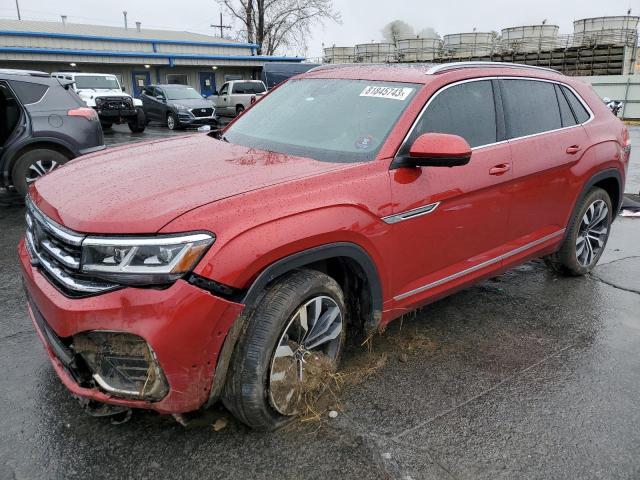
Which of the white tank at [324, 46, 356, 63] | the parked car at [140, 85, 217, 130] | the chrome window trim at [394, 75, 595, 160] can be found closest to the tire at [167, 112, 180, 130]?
the parked car at [140, 85, 217, 130]

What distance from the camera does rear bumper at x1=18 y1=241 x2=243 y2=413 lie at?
2.07 metres

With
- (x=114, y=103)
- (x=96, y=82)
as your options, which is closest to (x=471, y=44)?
(x=96, y=82)

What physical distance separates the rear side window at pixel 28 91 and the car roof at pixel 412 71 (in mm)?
4498

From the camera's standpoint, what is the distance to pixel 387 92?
3.23m

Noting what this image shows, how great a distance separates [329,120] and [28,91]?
5277mm

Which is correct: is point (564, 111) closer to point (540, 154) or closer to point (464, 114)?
point (540, 154)

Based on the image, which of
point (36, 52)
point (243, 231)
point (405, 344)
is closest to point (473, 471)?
point (405, 344)

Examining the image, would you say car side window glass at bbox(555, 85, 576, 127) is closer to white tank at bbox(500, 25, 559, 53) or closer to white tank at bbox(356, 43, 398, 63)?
white tank at bbox(500, 25, 559, 53)

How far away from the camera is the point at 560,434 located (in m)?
2.61

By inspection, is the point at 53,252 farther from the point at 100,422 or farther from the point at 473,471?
the point at 473,471

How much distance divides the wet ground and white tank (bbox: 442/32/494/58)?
139 ft

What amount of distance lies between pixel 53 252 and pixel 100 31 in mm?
38672

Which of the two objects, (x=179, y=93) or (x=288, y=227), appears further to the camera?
(x=179, y=93)

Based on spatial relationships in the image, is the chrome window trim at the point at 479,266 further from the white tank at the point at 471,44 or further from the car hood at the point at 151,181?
the white tank at the point at 471,44
